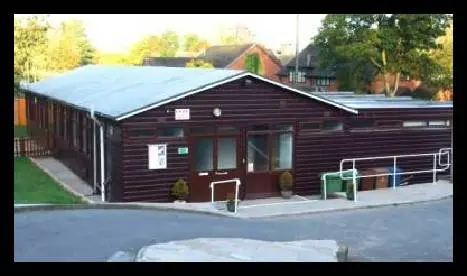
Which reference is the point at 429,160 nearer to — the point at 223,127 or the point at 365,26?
the point at 223,127

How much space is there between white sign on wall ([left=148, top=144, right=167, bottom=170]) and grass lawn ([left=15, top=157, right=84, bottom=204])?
2.20 metres

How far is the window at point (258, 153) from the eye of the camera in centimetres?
1778

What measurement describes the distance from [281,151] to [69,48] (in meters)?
49.8

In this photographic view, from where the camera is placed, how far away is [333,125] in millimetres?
18812

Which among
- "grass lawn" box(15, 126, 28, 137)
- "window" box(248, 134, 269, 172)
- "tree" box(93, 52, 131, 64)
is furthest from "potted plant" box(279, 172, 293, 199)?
"tree" box(93, 52, 131, 64)

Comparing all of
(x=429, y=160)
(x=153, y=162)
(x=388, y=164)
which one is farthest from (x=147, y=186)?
(x=429, y=160)

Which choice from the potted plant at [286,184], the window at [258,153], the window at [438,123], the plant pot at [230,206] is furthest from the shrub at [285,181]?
the window at [438,123]

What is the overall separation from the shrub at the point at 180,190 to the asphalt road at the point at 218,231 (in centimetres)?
208

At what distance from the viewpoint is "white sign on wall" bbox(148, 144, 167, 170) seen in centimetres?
1627

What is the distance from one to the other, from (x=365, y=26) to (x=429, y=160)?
72.8ft

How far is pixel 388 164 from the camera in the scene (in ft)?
64.7

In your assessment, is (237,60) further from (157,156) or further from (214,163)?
(157,156)

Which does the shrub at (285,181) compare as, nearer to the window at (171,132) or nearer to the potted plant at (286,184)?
the potted plant at (286,184)

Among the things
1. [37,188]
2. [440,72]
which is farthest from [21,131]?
[440,72]
